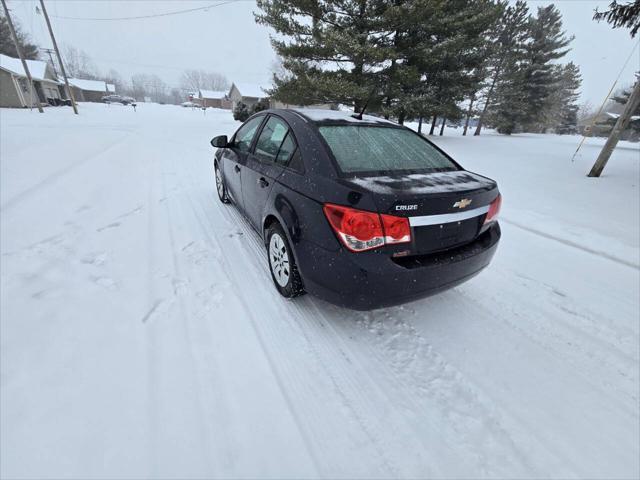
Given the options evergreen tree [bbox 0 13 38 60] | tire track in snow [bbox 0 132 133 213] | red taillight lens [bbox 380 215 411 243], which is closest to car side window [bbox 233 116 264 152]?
red taillight lens [bbox 380 215 411 243]

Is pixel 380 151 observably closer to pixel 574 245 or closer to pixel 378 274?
pixel 378 274

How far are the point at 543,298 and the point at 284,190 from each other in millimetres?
2620

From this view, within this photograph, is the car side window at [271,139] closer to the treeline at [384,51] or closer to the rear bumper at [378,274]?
the rear bumper at [378,274]

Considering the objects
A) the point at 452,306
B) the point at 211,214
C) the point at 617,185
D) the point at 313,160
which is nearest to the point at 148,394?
the point at 313,160

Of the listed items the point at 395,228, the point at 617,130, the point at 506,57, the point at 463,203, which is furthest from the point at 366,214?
the point at 506,57

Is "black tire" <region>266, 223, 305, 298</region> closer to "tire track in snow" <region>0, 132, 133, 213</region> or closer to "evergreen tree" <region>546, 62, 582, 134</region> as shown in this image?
"tire track in snow" <region>0, 132, 133, 213</region>

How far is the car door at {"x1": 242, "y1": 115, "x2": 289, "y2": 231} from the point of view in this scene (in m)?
2.76

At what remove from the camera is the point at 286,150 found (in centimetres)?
262

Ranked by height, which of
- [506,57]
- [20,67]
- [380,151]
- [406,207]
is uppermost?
[506,57]

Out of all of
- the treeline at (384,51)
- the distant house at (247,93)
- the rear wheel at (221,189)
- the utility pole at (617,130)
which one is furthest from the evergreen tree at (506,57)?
the distant house at (247,93)

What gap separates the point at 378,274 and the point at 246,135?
9.22 ft

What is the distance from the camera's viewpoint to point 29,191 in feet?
15.5

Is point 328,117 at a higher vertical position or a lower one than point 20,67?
lower

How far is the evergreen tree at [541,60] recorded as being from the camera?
2473 cm
